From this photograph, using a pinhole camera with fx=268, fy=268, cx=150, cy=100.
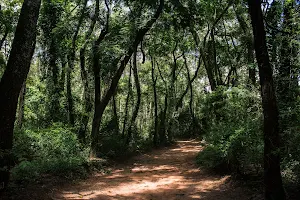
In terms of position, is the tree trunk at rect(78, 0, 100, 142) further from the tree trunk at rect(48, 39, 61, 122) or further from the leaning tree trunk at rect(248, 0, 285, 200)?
the leaning tree trunk at rect(248, 0, 285, 200)

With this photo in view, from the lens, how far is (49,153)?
9.09 m

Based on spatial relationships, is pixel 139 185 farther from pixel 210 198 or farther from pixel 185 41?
pixel 185 41

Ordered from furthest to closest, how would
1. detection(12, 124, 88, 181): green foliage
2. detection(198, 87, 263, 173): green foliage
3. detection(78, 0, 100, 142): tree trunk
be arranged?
1. detection(78, 0, 100, 142): tree trunk
2. detection(12, 124, 88, 181): green foliage
3. detection(198, 87, 263, 173): green foliage

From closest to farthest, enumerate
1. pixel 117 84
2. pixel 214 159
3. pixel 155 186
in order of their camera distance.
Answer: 1. pixel 155 186
2. pixel 214 159
3. pixel 117 84

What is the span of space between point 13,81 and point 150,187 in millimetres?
4876

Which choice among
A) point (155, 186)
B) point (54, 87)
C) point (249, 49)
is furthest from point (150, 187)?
point (54, 87)

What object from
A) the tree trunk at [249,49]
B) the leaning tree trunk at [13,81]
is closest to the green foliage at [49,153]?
the leaning tree trunk at [13,81]

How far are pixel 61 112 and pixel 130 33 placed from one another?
6052 millimetres

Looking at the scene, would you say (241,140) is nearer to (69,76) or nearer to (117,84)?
(117,84)

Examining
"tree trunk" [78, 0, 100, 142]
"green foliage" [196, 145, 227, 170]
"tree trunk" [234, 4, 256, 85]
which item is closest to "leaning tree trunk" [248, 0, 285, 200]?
"tree trunk" [234, 4, 256, 85]

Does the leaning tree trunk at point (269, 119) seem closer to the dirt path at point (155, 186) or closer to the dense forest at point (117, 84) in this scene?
the dense forest at point (117, 84)

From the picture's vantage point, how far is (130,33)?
11.7 meters

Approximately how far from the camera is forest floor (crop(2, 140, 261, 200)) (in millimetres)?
6723

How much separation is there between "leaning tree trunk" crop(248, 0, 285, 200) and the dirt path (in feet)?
4.32
